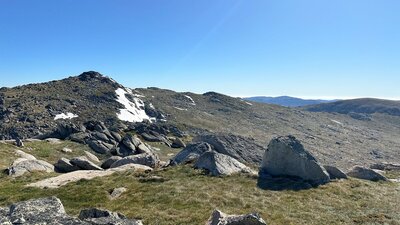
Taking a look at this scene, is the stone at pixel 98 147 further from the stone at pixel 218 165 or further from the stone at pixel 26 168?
the stone at pixel 218 165

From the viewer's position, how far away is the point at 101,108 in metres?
156

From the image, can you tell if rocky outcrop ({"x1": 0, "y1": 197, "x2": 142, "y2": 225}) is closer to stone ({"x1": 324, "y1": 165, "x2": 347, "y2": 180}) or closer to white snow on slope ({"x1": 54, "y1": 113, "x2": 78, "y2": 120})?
stone ({"x1": 324, "y1": 165, "x2": 347, "y2": 180})

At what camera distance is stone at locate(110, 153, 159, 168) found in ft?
163

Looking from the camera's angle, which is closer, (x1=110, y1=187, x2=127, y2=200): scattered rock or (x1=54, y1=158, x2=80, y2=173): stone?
(x1=110, y1=187, x2=127, y2=200): scattered rock

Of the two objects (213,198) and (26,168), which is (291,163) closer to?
(213,198)

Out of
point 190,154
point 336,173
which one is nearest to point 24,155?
point 190,154

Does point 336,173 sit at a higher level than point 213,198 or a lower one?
higher

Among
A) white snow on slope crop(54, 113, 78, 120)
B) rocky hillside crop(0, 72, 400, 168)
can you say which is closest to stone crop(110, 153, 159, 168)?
rocky hillside crop(0, 72, 400, 168)

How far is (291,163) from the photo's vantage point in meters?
40.1

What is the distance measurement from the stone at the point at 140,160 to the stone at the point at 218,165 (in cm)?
1151

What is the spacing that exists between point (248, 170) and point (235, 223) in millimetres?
21503

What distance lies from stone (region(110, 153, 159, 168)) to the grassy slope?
986 centimetres

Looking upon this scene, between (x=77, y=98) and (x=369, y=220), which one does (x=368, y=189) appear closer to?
(x=369, y=220)

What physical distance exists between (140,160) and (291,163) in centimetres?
2216
